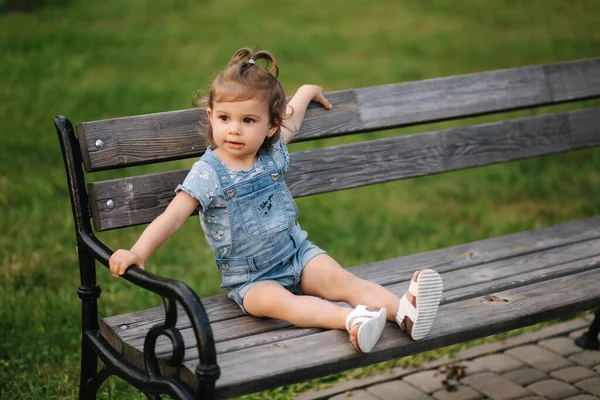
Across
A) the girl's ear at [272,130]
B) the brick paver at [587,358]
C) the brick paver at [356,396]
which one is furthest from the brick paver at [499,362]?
Result: the girl's ear at [272,130]

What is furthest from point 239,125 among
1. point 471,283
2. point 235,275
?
point 471,283

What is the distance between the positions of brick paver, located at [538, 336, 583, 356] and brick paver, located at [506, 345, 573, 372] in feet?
0.13

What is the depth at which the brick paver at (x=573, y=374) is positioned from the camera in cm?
390

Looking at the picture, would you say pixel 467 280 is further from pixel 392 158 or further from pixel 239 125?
pixel 239 125

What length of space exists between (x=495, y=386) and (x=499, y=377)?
3.8 inches

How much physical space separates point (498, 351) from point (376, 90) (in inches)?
57.5

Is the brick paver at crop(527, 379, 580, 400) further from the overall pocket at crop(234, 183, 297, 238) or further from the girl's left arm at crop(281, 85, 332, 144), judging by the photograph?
the girl's left arm at crop(281, 85, 332, 144)

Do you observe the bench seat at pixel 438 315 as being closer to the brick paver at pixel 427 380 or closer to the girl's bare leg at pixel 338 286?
the girl's bare leg at pixel 338 286

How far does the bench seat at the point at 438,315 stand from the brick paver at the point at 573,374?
2.14ft

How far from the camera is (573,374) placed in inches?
155

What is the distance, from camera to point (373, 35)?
11.3 meters

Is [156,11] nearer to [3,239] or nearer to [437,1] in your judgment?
[437,1]

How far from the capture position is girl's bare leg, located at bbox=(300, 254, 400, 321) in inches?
118

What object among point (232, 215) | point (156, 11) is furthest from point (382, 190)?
point (156, 11)
